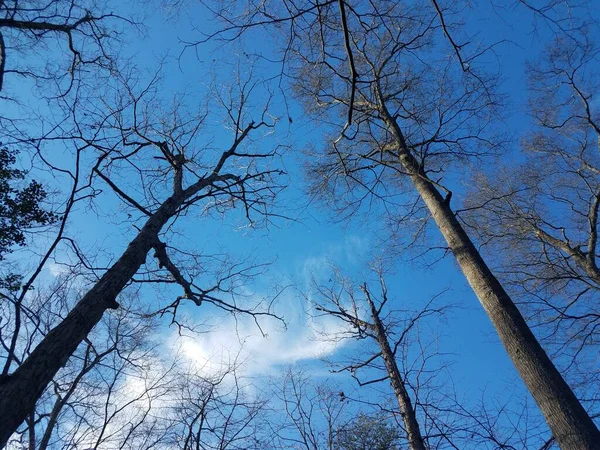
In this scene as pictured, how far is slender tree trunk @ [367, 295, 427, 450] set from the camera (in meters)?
→ 6.03

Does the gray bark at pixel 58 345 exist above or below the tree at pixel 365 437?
below

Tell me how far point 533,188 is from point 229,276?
7636 mm

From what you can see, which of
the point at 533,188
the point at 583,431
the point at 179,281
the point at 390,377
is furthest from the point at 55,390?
the point at 533,188

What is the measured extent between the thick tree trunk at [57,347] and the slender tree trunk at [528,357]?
385 centimetres

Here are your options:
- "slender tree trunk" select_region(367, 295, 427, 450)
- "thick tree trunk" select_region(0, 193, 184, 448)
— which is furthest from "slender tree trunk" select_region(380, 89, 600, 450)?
"thick tree trunk" select_region(0, 193, 184, 448)

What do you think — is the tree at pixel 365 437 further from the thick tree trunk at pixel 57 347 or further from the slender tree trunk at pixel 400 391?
the thick tree trunk at pixel 57 347

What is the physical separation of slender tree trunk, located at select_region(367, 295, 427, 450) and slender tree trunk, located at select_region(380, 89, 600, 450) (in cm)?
294

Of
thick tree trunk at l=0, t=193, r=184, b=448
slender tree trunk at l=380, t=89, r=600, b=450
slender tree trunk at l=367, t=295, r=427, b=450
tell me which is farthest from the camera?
slender tree trunk at l=367, t=295, r=427, b=450

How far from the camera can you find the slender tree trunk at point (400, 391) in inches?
237

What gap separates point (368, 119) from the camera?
24.5 ft

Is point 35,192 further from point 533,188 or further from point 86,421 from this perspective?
point 533,188

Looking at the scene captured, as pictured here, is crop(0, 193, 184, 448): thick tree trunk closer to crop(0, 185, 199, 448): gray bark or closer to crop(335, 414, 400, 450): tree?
crop(0, 185, 199, 448): gray bark

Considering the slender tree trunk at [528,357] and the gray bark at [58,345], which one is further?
the slender tree trunk at [528,357]

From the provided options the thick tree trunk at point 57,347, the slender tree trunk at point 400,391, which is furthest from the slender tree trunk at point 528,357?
the thick tree trunk at point 57,347
